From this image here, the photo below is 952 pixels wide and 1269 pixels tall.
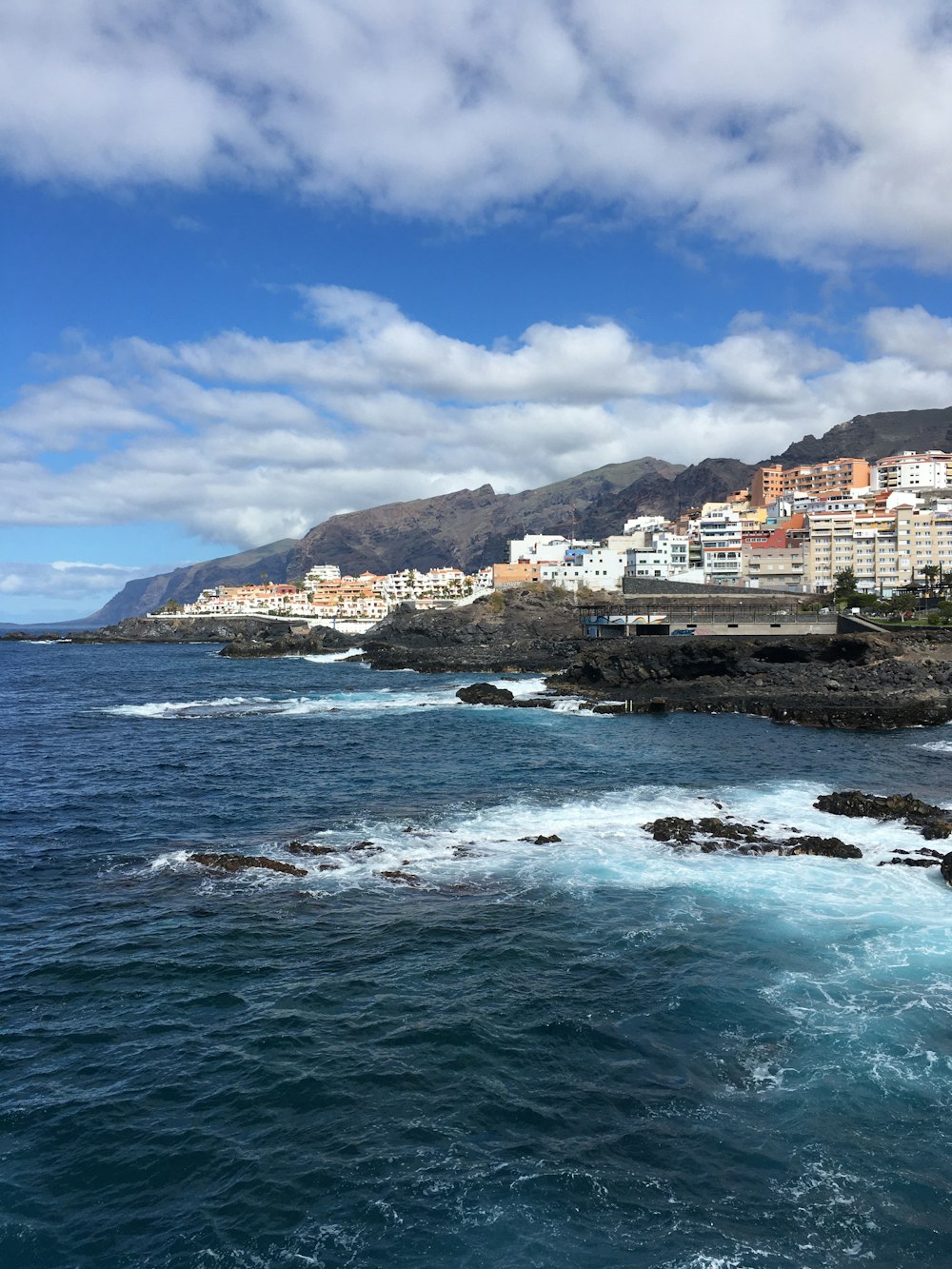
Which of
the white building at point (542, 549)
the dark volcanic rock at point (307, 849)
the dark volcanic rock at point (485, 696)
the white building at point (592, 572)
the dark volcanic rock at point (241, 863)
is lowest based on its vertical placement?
the dark volcanic rock at point (307, 849)

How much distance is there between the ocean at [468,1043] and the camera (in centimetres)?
1023

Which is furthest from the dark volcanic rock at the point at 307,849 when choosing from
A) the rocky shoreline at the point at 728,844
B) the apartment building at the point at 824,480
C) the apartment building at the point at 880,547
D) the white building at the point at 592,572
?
the apartment building at the point at 824,480

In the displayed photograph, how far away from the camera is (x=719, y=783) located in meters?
34.1

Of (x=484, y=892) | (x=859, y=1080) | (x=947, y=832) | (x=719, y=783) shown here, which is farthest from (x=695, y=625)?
(x=859, y=1080)

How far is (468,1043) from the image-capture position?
14195 millimetres

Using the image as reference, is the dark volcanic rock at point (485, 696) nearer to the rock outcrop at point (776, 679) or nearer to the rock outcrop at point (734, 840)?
the rock outcrop at point (776, 679)

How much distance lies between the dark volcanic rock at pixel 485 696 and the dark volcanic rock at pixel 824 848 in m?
36.2

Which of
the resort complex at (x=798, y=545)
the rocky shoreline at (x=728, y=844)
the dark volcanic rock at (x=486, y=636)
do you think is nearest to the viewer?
the rocky shoreline at (x=728, y=844)

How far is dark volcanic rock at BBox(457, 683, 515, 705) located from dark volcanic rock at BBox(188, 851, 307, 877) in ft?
122

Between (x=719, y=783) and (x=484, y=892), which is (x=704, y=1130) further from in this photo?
(x=719, y=783)

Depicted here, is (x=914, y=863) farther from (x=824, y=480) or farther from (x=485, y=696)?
(x=824, y=480)

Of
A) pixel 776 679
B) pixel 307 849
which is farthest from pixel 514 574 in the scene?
pixel 307 849

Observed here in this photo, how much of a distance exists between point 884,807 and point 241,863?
2149 cm

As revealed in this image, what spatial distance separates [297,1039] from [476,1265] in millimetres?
5774
